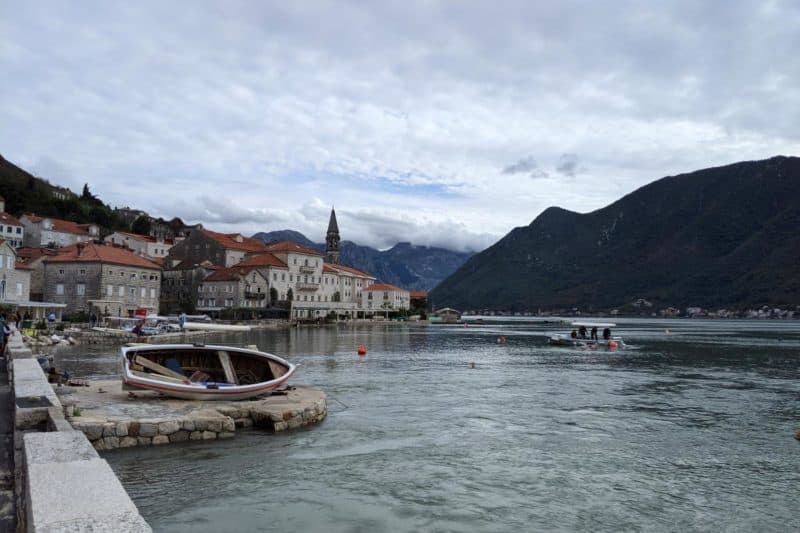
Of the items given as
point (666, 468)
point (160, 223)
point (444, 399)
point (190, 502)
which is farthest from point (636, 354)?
point (160, 223)

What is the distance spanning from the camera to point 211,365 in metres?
22.2

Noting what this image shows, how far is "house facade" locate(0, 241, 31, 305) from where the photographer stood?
6397 cm

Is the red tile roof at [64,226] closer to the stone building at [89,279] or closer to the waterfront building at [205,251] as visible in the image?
the waterfront building at [205,251]

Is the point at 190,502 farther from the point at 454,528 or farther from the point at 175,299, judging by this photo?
the point at 175,299

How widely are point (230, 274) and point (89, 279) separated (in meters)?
32.9

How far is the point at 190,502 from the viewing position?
1189cm

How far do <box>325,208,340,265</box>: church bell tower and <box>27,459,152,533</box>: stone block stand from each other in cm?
16051

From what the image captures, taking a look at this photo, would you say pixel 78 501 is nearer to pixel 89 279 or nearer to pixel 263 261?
pixel 89 279

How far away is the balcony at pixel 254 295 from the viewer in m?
110

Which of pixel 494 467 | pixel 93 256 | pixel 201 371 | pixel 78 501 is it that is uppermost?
pixel 93 256

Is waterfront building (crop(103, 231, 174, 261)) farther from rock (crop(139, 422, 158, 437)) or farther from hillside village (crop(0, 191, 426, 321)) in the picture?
rock (crop(139, 422, 158, 437))

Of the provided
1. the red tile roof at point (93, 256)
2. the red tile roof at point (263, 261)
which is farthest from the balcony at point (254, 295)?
the red tile roof at point (93, 256)

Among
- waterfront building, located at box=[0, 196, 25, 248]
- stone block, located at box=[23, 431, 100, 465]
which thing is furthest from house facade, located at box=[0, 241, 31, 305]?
stone block, located at box=[23, 431, 100, 465]

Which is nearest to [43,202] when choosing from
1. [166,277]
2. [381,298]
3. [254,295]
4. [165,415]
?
[166,277]
